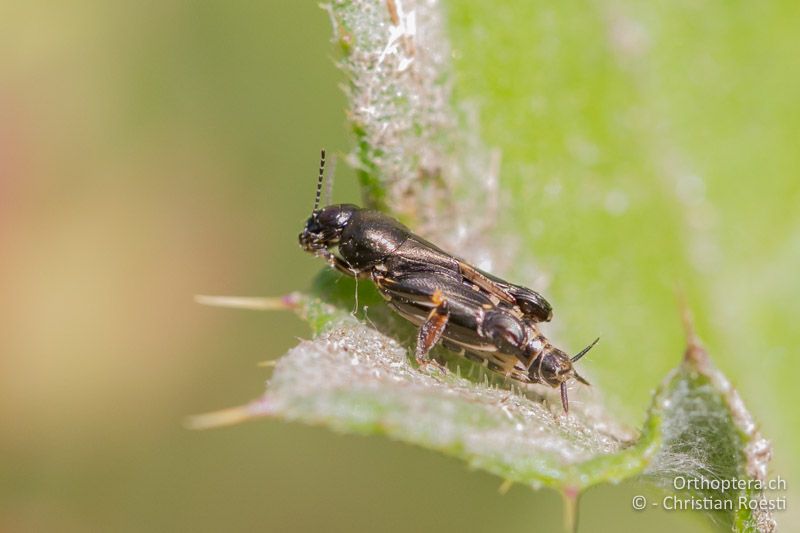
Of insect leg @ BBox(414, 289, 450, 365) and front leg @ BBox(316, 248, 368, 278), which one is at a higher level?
front leg @ BBox(316, 248, 368, 278)

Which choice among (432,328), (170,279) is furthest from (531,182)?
(170,279)

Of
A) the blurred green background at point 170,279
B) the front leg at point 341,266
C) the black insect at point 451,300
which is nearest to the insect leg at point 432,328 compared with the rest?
the black insect at point 451,300

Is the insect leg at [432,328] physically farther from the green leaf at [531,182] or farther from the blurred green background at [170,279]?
the blurred green background at [170,279]

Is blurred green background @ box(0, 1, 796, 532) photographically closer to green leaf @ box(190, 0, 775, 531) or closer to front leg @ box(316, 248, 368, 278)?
front leg @ box(316, 248, 368, 278)

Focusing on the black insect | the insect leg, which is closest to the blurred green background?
the black insect

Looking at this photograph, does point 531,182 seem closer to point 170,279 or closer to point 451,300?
point 451,300

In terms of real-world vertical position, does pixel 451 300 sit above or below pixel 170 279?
below

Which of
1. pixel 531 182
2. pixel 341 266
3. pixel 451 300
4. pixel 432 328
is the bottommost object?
pixel 432 328
